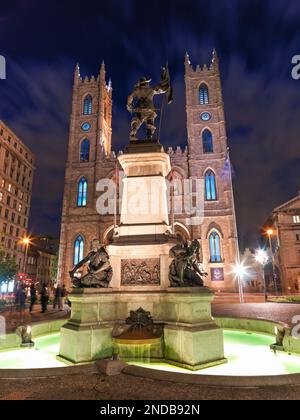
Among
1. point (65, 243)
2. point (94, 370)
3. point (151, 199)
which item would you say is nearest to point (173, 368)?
point (94, 370)

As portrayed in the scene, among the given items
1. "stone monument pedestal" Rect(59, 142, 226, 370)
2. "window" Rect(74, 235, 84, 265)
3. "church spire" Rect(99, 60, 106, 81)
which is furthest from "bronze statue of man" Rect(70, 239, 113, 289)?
"church spire" Rect(99, 60, 106, 81)

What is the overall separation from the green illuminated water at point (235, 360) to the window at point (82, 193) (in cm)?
3870

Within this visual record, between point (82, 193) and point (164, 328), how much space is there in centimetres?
4179

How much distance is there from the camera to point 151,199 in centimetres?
741

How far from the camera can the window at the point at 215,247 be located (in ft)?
127

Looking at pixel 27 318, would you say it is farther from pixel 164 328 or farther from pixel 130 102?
pixel 130 102

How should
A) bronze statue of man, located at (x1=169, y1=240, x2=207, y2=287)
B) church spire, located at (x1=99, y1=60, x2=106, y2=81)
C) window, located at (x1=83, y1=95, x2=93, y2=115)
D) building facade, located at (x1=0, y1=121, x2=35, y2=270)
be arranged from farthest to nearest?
church spire, located at (x1=99, y1=60, x2=106, y2=81), window, located at (x1=83, y1=95, x2=93, y2=115), building facade, located at (x1=0, y1=121, x2=35, y2=270), bronze statue of man, located at (x1=169, y1=240, x2=207, y2=287)

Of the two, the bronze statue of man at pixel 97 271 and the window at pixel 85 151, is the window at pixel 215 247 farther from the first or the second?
the bronze statue of man at pixel 97 271

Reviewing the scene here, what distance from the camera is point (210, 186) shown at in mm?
41719

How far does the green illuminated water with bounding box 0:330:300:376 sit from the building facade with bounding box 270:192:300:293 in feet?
123

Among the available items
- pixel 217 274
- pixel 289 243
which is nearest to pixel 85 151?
pixel 217 274

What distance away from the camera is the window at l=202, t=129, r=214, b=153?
144 ft

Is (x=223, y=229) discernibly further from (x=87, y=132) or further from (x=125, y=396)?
(x=125, y=396)

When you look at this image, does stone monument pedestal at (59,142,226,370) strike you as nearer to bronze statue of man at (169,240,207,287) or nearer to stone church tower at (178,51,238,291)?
bronze statue of man at (169,240,207,287)
